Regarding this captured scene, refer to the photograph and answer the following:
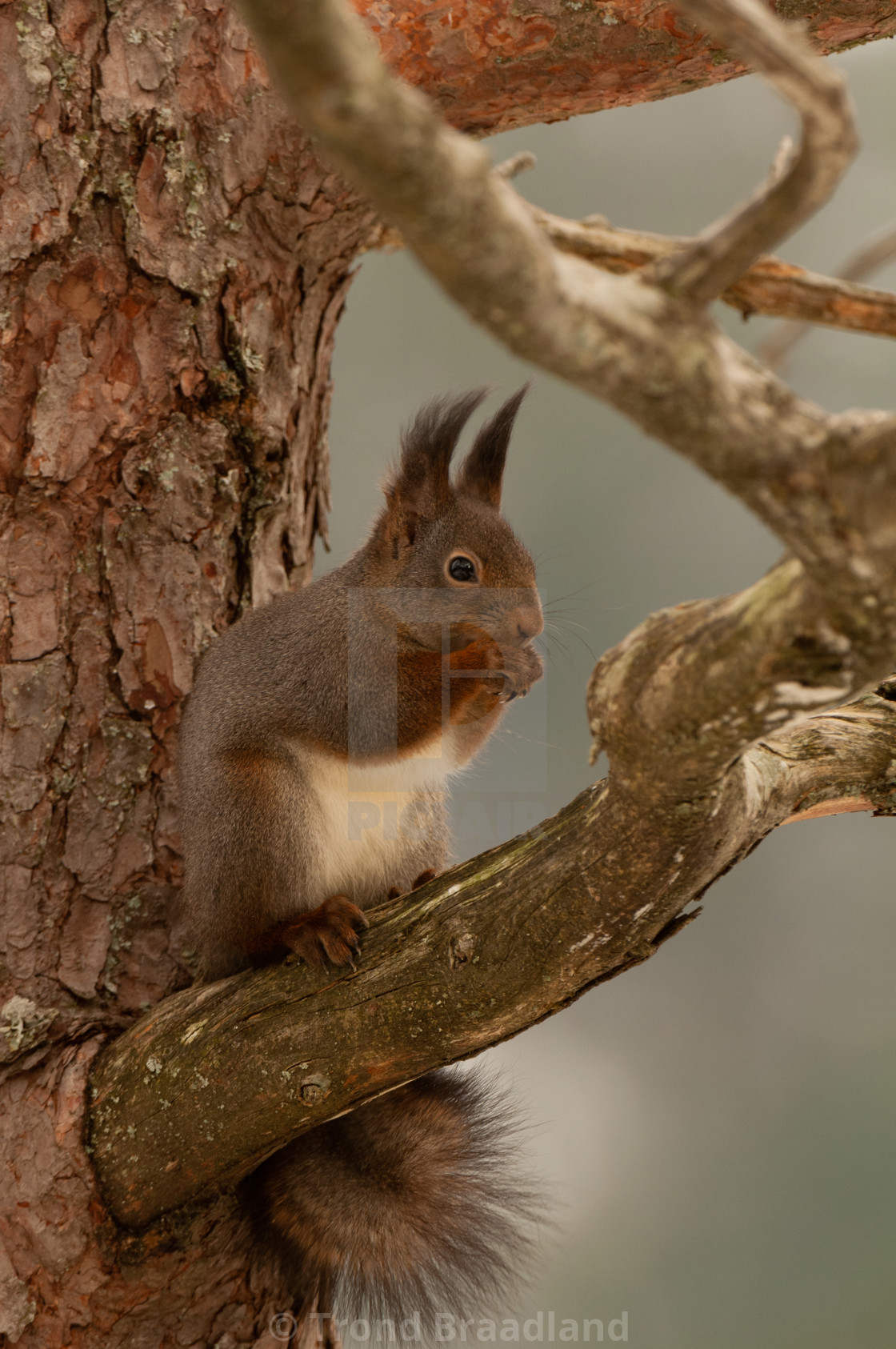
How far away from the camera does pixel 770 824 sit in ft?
3.82

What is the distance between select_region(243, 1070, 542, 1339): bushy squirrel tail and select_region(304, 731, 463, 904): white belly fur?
30cm

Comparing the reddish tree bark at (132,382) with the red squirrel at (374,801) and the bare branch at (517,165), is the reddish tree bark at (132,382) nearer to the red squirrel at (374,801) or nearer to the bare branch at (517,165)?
the red squirrel at (374,801)

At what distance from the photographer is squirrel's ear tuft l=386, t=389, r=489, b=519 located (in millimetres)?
1640

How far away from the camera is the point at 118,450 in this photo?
1.59 m

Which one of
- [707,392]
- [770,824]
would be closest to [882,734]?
[770,824]

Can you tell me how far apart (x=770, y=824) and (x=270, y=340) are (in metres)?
1.07

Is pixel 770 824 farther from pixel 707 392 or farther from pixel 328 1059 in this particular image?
pixel 707 392

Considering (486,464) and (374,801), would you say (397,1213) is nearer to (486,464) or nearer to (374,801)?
(374,801)

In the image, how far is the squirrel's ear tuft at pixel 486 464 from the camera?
171 cm

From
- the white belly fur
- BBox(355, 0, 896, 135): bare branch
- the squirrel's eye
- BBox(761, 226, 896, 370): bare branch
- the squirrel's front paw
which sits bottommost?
the squirrel's front paw

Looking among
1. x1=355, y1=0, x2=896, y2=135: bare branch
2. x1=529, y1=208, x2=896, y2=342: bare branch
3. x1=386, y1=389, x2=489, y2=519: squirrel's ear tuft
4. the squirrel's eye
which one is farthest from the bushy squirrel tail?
Result: x1=355, y1=0, x2=896, y2=135: bare branch

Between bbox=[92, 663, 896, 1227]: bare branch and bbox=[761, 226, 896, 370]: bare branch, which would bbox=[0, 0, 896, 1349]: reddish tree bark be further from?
bbox=[761, 226, 896, 370]: bare branch

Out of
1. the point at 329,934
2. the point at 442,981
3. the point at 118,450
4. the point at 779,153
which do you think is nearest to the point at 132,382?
the point at 118,450

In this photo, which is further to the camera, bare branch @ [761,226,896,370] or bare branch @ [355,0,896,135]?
bare branch @ [355,0,896,135]
